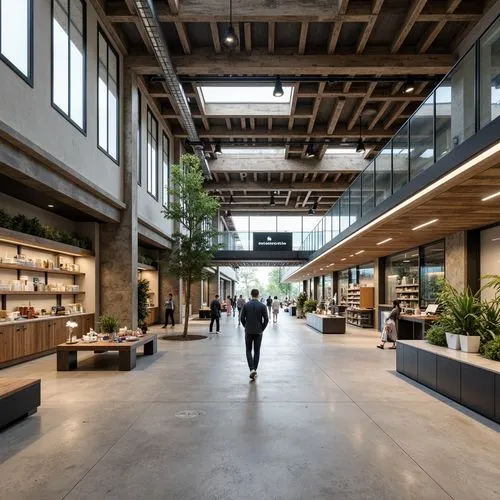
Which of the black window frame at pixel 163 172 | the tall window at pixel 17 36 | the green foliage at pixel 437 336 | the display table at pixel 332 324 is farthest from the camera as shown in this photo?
the black window frame at pixel 163 172

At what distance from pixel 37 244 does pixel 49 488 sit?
23.6ft

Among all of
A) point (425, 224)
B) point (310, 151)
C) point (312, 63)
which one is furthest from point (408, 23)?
point (310, 151)

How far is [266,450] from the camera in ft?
13.3

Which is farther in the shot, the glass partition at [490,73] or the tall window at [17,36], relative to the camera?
the tall window at [17,36]

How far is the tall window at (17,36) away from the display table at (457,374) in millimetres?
8474

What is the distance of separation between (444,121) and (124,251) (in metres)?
9.13

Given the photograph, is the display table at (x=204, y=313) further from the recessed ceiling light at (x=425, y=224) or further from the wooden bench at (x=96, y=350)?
the recessed ceiling light at (x=425, y=224)

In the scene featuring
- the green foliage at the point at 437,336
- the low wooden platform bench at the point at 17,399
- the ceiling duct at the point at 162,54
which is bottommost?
the low wooden platform bench at the point at 17,399

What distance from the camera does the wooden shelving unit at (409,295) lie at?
14.4 m

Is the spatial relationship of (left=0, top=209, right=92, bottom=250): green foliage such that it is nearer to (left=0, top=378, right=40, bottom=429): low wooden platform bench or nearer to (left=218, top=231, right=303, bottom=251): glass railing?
(left=0, top=378, right=40, bottom=429): low wooden platform bench

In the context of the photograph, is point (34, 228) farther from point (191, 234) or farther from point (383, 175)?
point (383, 175)

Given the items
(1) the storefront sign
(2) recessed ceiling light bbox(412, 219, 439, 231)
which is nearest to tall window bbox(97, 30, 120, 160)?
(2) recessed ceiling light bbox(412, 219, 439, 231)

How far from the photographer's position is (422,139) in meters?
7.67

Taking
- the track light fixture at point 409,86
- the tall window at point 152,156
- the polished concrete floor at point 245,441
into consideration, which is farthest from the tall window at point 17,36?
the track light fixture at point 409,86
